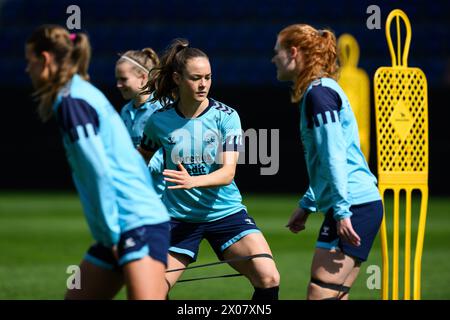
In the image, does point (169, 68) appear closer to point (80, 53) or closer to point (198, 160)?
point (198, 160)

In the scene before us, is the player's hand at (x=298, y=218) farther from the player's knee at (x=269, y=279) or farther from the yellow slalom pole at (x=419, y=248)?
the yellow slalom pole at (x=419, y=248)

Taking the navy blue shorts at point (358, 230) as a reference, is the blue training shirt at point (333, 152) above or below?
above

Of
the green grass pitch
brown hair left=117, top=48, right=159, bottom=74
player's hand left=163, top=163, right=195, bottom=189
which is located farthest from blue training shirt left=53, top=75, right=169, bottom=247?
the green grass pitch

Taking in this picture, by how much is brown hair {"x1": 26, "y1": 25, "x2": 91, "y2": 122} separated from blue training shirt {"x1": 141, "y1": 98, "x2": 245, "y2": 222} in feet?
5.05

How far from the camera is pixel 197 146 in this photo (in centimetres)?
577

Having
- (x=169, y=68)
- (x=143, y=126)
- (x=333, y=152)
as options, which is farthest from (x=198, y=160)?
A: (x=143, y=126)

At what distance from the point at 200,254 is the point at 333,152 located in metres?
7.35

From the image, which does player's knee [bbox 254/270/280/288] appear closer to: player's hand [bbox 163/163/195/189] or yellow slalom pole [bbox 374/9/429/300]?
yellow slalom pole [bbox 374/9/429/300]

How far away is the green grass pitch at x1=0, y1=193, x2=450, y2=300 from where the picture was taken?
862 cm

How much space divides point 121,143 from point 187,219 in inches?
70.1

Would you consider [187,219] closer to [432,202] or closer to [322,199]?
[322,199]

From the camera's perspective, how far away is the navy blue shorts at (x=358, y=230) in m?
4.94

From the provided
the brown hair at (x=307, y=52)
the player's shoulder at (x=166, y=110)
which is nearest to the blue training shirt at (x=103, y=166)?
the brown hair at (x=307, y=52)
